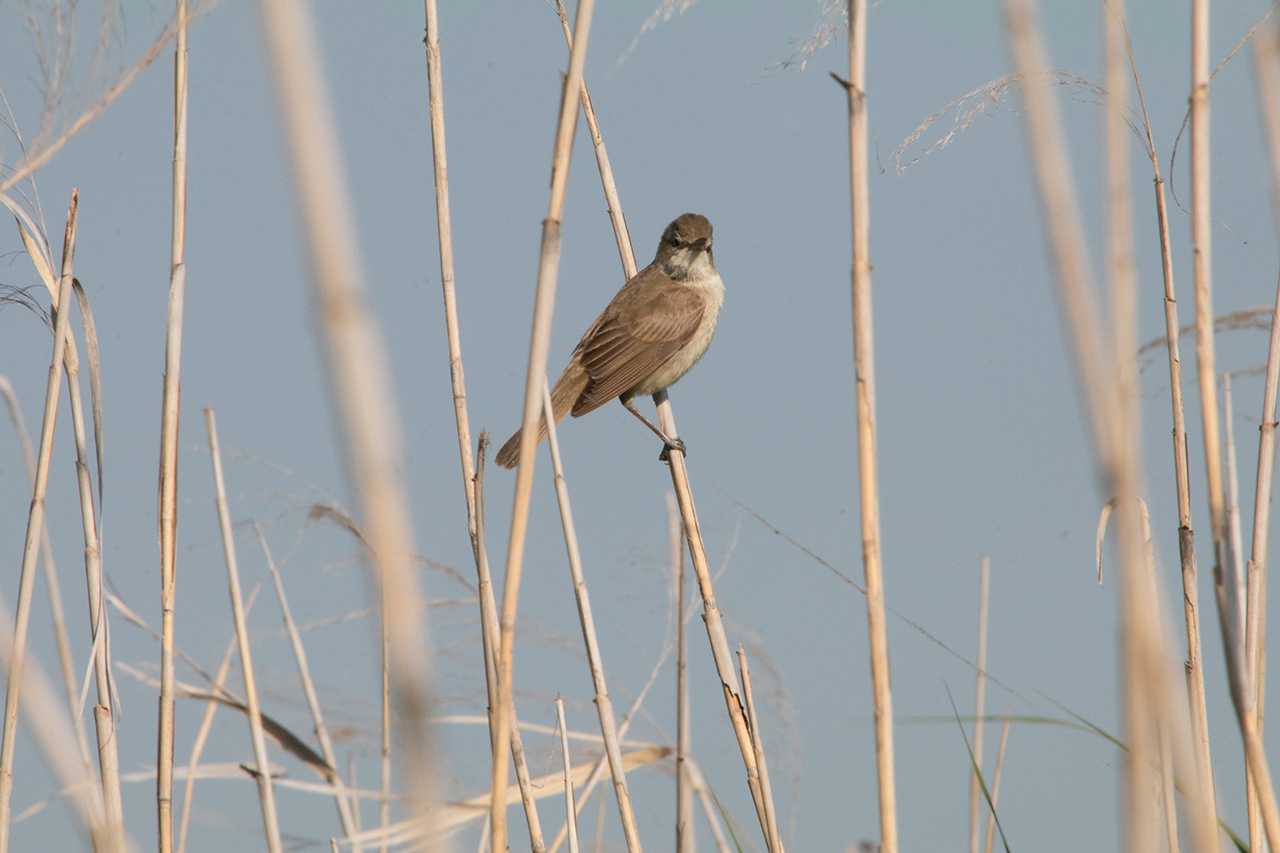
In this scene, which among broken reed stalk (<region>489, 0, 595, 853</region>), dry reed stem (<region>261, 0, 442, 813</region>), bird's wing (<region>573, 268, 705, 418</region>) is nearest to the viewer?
dry reed stem (<region>261, 0, 442, 813</region>)

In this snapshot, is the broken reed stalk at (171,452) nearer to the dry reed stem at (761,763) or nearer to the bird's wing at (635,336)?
the dry reed stem at (761,763)

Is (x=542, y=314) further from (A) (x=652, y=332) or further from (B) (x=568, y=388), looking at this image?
(B) (x=568, y=388)

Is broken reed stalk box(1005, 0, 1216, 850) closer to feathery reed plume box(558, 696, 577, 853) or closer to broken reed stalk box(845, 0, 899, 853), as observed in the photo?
broken reed stalk box(845, 0, 899, 853)

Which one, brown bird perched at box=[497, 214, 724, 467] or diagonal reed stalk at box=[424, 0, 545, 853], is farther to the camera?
brown bird perched at box=[497, 214, 724, 467]

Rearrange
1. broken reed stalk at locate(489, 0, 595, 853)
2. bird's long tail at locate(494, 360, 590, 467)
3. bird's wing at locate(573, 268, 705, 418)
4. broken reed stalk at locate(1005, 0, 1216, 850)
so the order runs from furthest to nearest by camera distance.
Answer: bird's long tail at locate(494, 360, 590, 467)
bird's wing at locate(573, 268, 705, 418)
broken reed stalk at locate(489, 0, 595, 853)
broken reed stalk at locate(1005, 0, 1216, 850)

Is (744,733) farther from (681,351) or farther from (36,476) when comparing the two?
(681,351)

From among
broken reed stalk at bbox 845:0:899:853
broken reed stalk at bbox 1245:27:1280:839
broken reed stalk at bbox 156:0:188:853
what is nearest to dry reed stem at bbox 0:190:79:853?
broken reed stalk at bbox 156:0:188:853

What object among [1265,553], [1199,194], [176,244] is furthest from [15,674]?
[1265,553]

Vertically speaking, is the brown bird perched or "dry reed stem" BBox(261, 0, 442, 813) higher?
the brown bird perched

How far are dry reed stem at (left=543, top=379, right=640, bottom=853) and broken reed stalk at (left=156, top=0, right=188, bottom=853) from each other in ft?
2.36

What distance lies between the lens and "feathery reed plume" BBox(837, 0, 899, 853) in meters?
1.99

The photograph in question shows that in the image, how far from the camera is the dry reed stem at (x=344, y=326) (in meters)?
0.79

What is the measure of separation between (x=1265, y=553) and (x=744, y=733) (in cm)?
111

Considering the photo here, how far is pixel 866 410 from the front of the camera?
2.08 m
